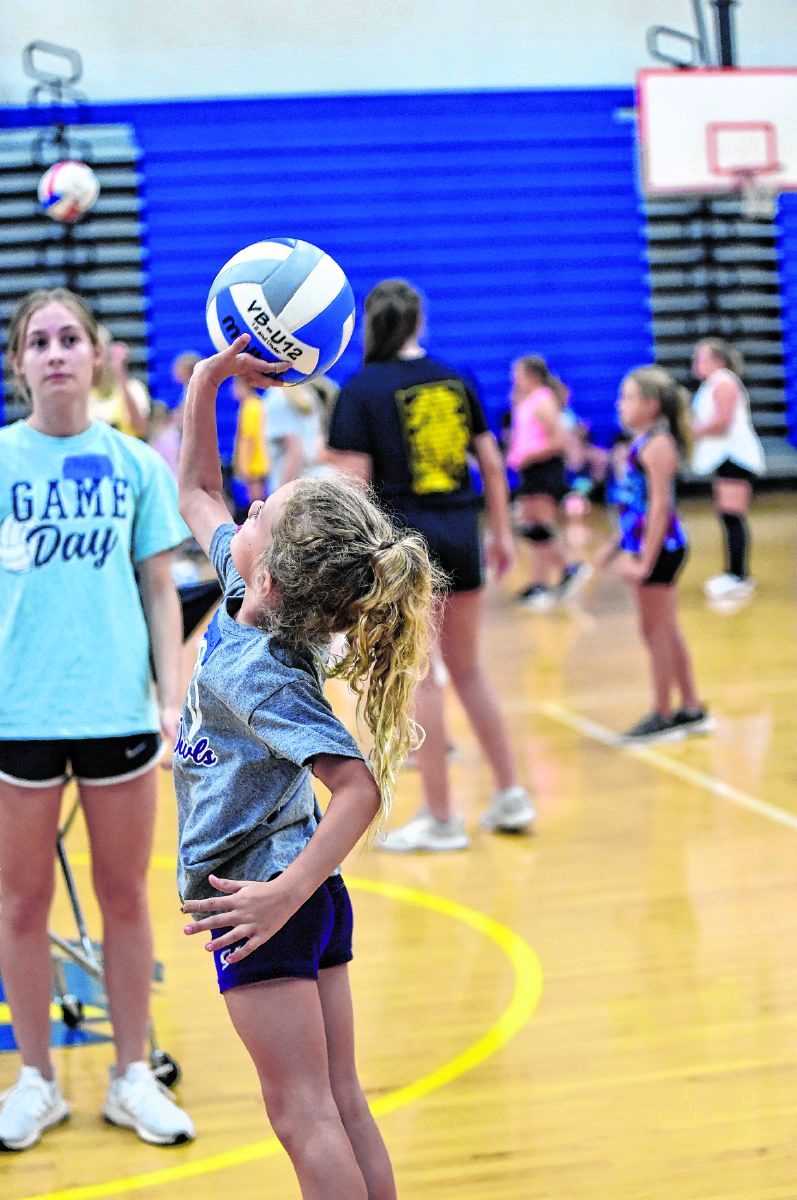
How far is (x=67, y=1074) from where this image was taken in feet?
11.4

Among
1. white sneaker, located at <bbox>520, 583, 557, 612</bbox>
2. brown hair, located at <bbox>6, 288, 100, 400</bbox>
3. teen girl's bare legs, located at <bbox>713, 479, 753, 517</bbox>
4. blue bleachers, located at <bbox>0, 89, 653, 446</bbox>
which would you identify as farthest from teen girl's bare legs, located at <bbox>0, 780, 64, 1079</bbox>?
blue bleachers, located at <bbox>0, 89, 653, 446</bbox>

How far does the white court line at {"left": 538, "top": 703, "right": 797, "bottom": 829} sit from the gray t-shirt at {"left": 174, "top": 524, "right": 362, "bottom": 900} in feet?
10.9

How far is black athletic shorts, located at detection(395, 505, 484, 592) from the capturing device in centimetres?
489

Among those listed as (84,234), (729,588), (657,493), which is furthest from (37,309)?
(84,234)

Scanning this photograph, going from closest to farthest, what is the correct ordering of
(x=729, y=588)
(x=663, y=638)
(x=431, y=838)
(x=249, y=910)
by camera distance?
(x=249, y=910) < (x=431, y=838) < (x=663, y=638) < (x=729, y=588)

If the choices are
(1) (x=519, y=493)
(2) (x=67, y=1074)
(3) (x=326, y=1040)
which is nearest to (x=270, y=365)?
(3) (x=326, y=1040)

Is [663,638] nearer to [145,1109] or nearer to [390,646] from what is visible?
[145,1109]

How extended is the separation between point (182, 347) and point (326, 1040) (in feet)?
42.1

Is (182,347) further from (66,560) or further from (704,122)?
(66,560)

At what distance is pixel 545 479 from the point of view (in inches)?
406

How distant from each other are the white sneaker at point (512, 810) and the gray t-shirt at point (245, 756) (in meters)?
2.99

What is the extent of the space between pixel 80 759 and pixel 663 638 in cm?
366

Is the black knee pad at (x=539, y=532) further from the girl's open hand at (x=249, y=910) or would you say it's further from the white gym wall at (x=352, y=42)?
the girl's open hand at (x=249, y=910)

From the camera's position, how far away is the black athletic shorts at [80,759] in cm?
303
